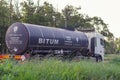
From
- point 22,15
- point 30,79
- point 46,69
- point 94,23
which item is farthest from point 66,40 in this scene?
point 94,23

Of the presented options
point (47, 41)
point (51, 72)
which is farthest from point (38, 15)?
point (51, 72)

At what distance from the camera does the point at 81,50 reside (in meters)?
26.5

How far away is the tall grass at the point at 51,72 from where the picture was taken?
290 inches

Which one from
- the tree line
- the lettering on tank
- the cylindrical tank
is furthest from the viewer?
the tree line

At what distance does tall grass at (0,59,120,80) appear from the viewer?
7.36 metres

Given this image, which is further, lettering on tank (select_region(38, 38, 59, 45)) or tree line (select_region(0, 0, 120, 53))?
tree line (select_region(0, 0, 120, 53))

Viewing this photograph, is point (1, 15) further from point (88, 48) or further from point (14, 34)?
point (14, 34)

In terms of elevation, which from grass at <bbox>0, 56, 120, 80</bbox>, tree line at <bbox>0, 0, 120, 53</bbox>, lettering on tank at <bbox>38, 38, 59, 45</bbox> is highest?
tree line at <bbox>0, 0, 120, 53</bbox>

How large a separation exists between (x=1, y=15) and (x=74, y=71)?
28.7m

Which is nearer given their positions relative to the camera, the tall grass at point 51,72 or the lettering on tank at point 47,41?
the tall grass at point 51,72

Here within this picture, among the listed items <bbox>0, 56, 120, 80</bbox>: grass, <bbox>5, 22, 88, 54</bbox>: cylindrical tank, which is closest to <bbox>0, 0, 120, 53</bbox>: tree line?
<bbox>5, 22, 88, 54</bbox>: cylindrical tank

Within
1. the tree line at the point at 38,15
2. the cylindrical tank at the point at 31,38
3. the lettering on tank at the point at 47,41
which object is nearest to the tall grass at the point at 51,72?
the cylindrical tank at the point at 31,38

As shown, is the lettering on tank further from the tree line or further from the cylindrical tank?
the tree line

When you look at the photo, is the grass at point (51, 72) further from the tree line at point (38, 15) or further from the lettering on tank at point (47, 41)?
the tree line at point (38, 15)
